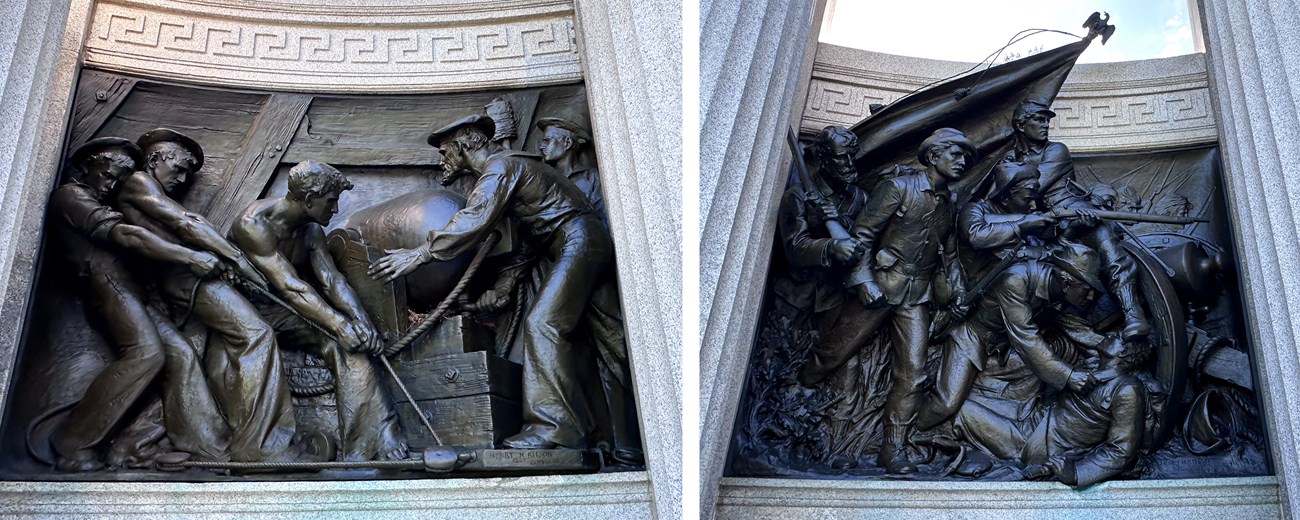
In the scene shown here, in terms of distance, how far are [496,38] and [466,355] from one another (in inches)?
71.5

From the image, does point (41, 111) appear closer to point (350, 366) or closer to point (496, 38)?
point (350, 366)

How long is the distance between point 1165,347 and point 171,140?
463cm

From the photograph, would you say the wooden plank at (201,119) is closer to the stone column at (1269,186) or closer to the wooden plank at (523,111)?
the wooden plank at (523,111)

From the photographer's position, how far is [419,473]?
503 centimetres

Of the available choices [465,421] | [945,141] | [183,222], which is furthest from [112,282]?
[945,141]

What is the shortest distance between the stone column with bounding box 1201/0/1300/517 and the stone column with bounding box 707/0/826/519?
6.66 ft

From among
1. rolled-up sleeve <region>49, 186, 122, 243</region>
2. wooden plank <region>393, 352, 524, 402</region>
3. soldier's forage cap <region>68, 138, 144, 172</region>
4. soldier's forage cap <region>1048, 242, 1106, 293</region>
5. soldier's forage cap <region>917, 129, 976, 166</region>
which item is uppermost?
soldier's forage cap <region>917, 129, 976, 166</region>

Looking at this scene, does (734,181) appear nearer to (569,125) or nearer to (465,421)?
(569,125)

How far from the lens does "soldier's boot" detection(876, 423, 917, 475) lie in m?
5.53

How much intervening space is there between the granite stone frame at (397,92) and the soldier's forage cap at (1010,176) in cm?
189

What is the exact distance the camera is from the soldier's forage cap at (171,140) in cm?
555

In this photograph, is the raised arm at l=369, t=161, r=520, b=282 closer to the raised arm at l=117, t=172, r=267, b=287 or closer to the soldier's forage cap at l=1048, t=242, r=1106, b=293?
the raised arm at l=117, t=172, r=267, b=287

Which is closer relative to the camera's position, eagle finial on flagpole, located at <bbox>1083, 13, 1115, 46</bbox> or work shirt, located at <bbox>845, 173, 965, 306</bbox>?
work shirt, located at <bbox>845, 173, 965, 306</bbox>

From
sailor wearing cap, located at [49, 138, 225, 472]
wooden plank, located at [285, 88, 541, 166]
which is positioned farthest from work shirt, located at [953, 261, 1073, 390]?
sailor wearing cap, located at [49, 138, 225, 472]
